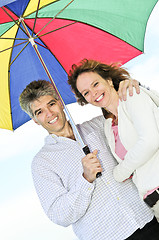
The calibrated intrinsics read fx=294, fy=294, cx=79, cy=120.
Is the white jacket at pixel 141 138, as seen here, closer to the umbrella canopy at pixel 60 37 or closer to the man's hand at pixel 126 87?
the man's hand at pixel 126 87

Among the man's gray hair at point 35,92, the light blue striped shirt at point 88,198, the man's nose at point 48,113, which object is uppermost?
the man's gray hair at point 35,92

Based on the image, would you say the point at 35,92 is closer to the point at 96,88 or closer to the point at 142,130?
the point at 96,88

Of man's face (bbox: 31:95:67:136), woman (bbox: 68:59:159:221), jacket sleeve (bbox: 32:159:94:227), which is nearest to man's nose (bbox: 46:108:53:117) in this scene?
man's face (bbox: 31:95:67:136)

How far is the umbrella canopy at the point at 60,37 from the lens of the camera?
2.54 m

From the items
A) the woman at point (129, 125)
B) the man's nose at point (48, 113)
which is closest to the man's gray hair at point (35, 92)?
the man's nose at point (48, 113)

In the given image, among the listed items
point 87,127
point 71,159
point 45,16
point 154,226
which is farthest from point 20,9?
point 154,226

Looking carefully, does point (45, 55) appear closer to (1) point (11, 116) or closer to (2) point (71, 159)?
(1) point (11, 116)

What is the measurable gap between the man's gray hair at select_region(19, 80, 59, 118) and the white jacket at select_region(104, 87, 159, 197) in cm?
80

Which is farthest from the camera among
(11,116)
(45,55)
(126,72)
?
(11,116)

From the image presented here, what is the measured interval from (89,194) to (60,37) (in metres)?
1.52

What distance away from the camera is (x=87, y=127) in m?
2.52

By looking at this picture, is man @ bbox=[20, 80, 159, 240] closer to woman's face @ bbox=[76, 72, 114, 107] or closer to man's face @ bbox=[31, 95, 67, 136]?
man's face @ bbox=[31, 95, 67, 136]

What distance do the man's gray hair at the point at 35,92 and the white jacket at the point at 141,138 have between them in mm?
796

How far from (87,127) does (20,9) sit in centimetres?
114
